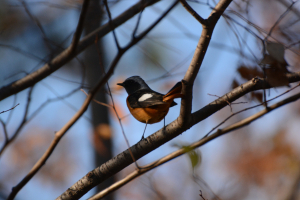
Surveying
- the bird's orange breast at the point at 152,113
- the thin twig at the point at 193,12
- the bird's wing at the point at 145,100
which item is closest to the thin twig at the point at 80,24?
the thin twig at the point at 193,12

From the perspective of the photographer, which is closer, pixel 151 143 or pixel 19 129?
pixel 19 129

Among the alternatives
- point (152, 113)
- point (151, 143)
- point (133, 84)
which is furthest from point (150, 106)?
point (133, 84)

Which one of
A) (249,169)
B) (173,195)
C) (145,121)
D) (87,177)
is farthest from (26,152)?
(249,169)

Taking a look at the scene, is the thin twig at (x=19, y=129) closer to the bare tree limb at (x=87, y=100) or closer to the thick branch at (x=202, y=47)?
the bare tree limb at (x=87, y=100)

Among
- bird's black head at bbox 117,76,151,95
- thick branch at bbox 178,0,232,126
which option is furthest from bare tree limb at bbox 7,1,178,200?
bird's black head at bbox 117,76,151,95

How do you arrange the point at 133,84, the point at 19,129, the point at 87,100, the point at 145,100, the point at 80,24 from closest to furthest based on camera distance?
1. the point at 87,100
2. the point at 80,24
3. the point at 19,129
4. the point at 145,100
5. the point at 133,84

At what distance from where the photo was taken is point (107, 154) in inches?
291

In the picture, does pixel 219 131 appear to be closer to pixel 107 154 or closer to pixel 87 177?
pixel 87 177

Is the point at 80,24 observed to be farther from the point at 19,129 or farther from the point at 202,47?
the point at 19,129

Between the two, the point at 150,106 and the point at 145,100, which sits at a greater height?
the point at 145,100

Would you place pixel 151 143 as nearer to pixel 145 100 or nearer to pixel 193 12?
pixel 145 100

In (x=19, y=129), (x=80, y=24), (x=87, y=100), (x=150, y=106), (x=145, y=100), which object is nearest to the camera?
(x=87, y=100)

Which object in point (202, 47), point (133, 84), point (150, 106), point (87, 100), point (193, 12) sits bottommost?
point (87, 100)

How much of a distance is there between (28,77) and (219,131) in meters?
2.36
